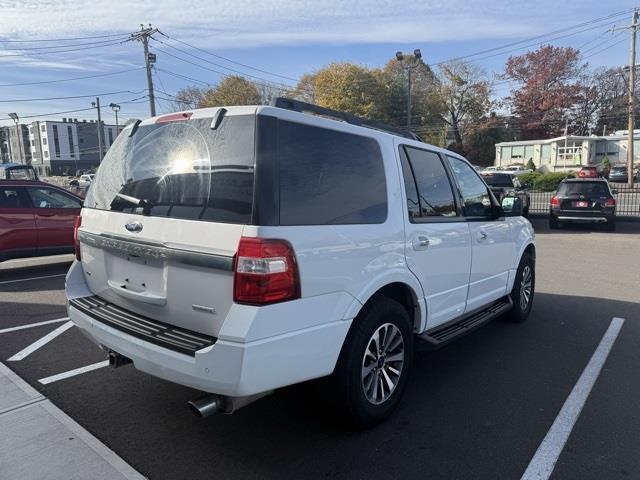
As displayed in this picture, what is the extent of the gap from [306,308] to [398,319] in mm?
971

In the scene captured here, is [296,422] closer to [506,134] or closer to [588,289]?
[588,289]

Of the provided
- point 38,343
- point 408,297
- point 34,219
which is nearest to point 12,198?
point 34,219

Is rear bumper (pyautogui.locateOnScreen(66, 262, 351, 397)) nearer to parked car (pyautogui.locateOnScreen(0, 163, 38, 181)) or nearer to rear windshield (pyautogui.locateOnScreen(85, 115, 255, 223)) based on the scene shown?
rear windshield (pyautogui.locateOnScreen(85, 115, 255, 223))

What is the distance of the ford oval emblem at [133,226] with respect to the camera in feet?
10.1

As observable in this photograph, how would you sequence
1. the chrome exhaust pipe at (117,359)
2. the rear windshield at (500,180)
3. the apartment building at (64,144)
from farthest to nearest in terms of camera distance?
the apartment building at (64,144)
the rear windshield at (500,180)
the chrome exhaust pipe at (117,359)

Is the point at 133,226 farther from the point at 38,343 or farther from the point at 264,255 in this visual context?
the point at 38,343

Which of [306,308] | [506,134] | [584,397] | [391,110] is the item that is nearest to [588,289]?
[584,397]

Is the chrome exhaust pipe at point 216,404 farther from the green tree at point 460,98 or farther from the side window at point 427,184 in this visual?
the green tree at point 460,98

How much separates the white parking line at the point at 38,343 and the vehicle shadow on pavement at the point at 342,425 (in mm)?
902

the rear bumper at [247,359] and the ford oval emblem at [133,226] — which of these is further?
the ford oval emblem at [133,226]

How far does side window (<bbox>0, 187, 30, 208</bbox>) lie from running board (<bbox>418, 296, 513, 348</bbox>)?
794 cm

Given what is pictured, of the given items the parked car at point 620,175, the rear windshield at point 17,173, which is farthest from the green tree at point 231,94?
the parked car at point 620,175

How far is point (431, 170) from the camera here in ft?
13.5

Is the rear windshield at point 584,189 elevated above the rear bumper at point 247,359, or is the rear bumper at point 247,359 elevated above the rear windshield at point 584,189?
the rear windshield at point 584,189
